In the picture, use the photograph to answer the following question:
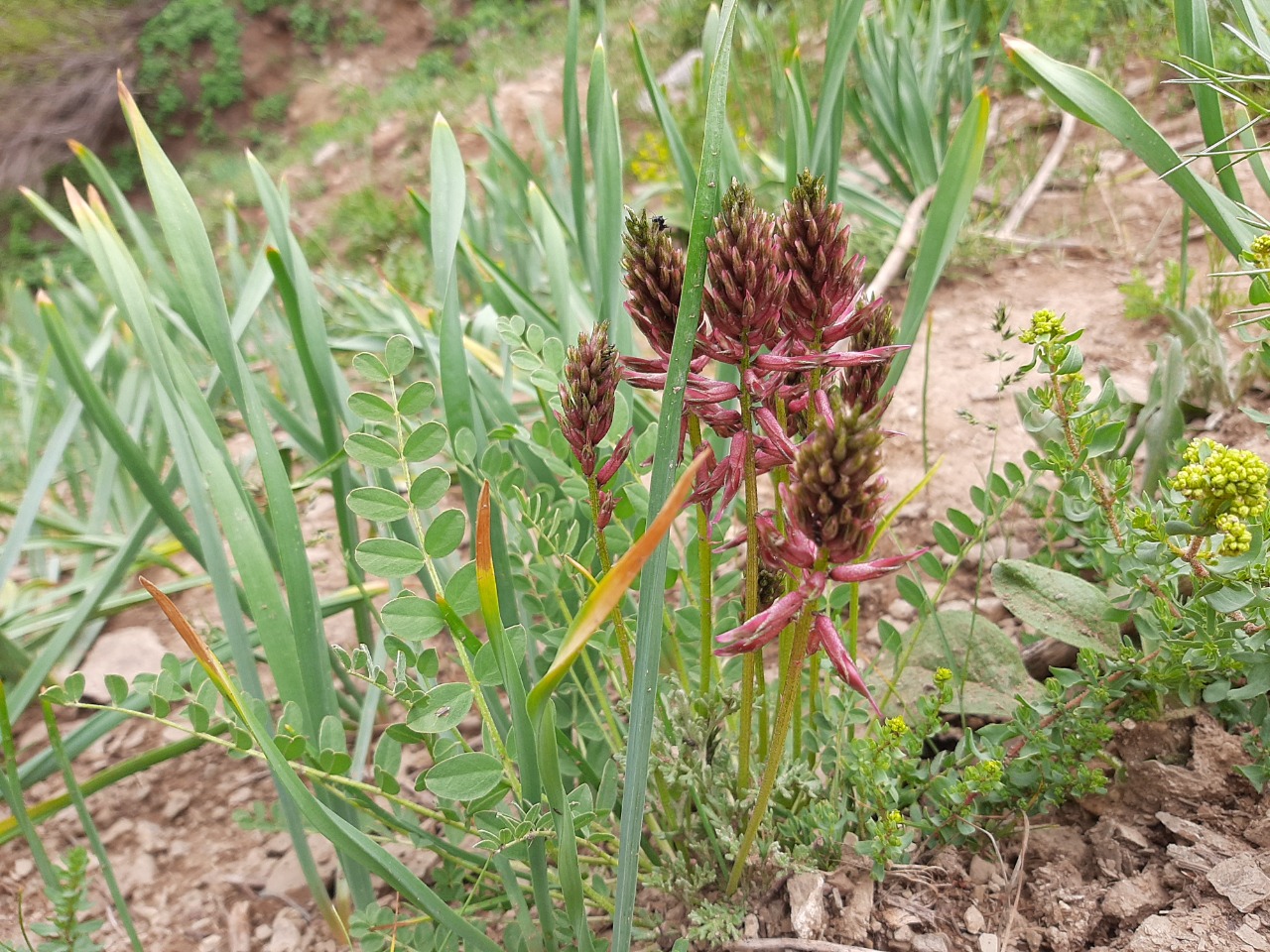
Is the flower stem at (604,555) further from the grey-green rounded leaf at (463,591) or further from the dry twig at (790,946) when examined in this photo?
the dry twig at (790,946)

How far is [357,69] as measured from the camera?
10.1m

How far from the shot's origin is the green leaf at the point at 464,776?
709 mm

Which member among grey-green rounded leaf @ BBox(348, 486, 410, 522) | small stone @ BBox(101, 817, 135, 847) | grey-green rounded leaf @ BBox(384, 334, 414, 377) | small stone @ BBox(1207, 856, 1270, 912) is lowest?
small stone @ BBox(101, 817, 135, 847)

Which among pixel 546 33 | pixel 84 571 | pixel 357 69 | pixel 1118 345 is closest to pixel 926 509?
pixel 1118 345

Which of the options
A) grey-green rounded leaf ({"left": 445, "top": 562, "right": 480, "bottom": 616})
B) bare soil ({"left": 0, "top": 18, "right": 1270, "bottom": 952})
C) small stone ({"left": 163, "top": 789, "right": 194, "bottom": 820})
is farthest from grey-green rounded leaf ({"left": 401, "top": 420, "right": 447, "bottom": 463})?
small stone ({"left": 163, "top": 789, "right": 194, "bottom": 820})

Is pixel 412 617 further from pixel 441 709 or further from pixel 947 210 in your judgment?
pixel 947 210

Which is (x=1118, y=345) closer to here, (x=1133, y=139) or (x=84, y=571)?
(x=1133, y=139)

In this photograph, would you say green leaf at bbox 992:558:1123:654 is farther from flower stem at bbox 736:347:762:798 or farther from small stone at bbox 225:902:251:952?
small stone at bbox 225:902:251:952

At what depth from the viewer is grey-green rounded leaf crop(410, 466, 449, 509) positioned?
809 mm

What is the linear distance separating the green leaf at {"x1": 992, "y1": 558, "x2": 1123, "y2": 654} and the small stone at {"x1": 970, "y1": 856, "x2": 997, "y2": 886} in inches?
9.8

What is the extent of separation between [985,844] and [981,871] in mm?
32

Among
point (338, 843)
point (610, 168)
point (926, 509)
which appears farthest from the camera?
point (926, 509)

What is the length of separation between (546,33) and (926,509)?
8277mm

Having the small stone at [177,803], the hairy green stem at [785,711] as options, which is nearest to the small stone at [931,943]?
the hairy green stem at [785,711]
